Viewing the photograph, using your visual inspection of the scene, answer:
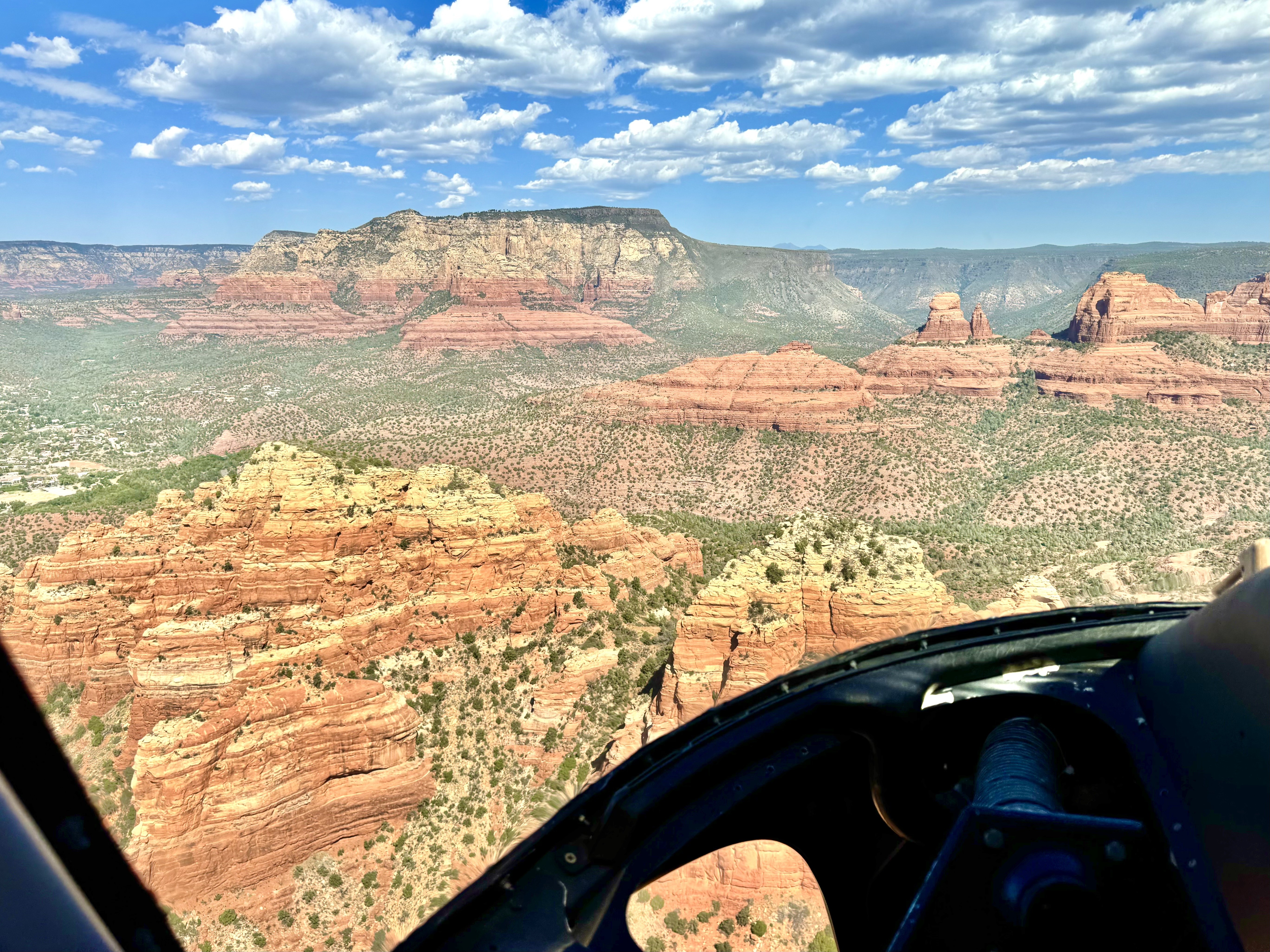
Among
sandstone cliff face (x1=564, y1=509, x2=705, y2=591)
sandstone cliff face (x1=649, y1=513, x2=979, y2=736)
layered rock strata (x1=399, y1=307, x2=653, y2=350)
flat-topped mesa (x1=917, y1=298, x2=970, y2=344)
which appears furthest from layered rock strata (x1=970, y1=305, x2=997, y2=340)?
sandstone cliff face (x1=649, y1=513, x2=979, y2=736)

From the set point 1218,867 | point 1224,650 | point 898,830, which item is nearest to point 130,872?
point 898,830

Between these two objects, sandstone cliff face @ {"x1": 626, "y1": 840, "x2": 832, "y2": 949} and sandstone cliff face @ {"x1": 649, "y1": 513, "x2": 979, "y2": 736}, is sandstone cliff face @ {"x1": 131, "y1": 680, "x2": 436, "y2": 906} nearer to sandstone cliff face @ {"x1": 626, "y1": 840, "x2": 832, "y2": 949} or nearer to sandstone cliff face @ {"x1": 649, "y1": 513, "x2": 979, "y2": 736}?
sandstone cliff face @ {"x1": 649, "y1": 513, "x2": 979, "y2": 736}

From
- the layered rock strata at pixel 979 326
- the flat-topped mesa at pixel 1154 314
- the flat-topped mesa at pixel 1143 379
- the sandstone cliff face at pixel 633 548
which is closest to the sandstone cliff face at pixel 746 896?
the sandstone cliff face at pixel 633 548

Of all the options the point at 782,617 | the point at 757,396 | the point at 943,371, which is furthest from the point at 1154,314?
the point at 782,617

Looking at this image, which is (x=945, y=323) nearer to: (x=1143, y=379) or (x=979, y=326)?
(x=979, y=326)

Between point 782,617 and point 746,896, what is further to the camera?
point 782,617

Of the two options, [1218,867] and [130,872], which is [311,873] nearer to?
[130,872]
